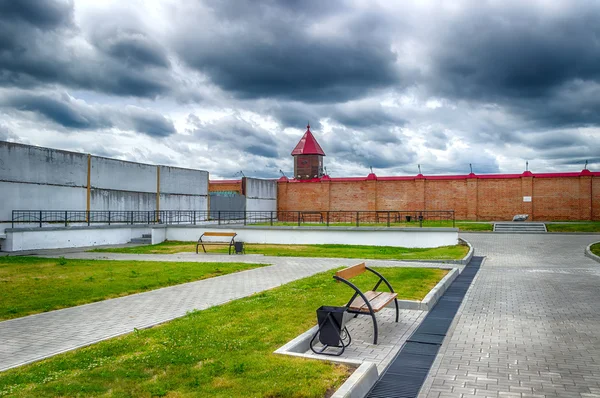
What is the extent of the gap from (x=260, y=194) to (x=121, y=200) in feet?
50.9

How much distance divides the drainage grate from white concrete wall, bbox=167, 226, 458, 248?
11390mm

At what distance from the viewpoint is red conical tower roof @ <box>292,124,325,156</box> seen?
5472 cm

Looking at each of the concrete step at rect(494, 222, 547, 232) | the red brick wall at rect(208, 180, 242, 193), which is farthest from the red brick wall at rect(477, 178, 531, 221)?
the red brick wall at rect(208, 180, 242, 193)

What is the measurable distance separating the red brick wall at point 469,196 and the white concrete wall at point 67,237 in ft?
64.6

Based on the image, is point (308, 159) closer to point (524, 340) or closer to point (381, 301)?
point (381, 301)

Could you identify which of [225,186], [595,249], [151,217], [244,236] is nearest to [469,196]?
[595,249]

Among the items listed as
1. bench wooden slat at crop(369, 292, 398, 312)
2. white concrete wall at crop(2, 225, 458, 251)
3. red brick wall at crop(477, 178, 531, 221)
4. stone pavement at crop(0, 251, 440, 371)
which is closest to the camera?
stone pavement at crop(0, 251, 440, 371)

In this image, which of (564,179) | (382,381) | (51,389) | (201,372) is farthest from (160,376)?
(564,179)

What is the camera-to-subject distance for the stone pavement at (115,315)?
628 centimetres

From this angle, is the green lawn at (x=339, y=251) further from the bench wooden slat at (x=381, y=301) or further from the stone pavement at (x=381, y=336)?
A: the bench wooden slat at (x=381, y=301)

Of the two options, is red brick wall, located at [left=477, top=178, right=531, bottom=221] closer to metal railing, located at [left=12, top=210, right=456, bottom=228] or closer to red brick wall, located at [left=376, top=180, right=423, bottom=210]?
metal railing, located at [left=12, top=210, right=456, bottom=228]

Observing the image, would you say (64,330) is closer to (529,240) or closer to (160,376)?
(160,376)

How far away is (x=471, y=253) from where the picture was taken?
59.2 ft

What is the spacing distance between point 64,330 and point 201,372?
3190 millimetres
